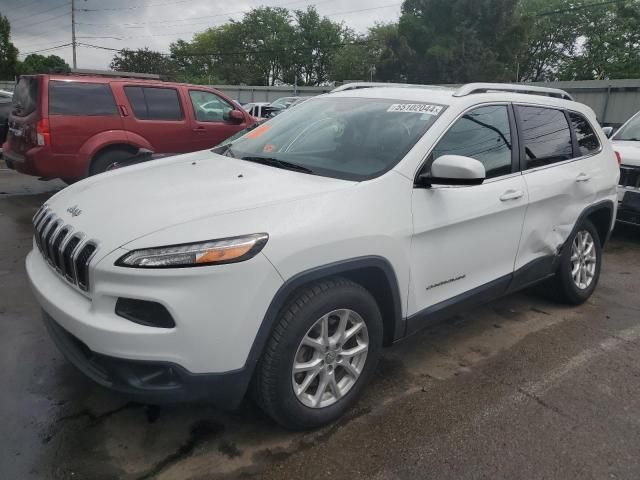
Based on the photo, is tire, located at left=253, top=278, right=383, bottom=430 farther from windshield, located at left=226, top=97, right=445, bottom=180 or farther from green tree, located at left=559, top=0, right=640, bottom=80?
green tree, located at left=559, top=0, right=640, bottom=80

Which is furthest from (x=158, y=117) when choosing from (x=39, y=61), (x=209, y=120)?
(x=39, y=61)

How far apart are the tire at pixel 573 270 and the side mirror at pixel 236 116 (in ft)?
18.0

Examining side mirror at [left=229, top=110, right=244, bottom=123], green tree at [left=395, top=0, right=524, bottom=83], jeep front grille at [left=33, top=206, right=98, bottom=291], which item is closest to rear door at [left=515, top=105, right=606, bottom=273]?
jeep front grille at [left=33, top=206, right=98, bottom=291]

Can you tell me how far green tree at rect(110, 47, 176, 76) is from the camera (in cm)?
5453

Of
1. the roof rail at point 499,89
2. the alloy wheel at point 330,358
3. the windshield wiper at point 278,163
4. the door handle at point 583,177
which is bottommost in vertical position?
the alloy wheel at point 330,358

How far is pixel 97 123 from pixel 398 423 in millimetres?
5994

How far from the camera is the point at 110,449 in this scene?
2.43 m

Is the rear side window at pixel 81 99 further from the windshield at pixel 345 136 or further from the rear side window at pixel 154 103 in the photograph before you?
the windshield at pixel 345 136

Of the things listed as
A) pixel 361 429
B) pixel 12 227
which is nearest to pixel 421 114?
pixel 361 429

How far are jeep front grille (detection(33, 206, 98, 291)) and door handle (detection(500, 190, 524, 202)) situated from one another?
238cm

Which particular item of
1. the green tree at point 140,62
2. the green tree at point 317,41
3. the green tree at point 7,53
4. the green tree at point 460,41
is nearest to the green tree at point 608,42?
the green tree at point 460,41

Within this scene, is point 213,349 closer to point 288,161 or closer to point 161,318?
point 161,318

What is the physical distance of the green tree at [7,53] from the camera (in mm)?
50688

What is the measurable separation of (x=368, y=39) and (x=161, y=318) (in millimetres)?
67374
